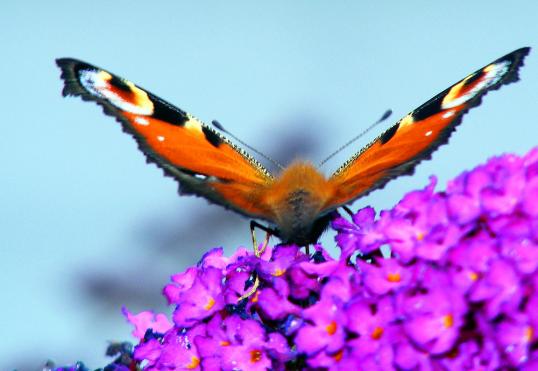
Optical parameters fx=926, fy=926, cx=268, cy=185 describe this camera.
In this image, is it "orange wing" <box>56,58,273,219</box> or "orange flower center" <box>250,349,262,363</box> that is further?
"orange wing" <box>56,58,273,219</box>

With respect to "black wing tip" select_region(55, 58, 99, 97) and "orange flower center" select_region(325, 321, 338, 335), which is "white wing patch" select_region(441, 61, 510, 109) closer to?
"orange flower center" select_region(325, 321, 338, 335)

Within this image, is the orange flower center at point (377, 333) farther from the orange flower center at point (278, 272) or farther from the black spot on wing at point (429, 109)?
the black spot on wing at point (429, 109)

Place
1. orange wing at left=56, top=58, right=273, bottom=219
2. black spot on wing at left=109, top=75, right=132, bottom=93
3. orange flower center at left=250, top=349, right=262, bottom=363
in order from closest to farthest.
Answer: orange flower center at left=250, top=349, right=262, bottom=363
orange wing at left=56, top=58, right=273, bottom=219
black spot on wing at left=109, top=75, right=132, bottom=93

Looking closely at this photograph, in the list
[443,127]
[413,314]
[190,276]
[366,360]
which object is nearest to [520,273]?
[413,314]

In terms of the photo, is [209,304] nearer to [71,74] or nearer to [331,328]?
[331,328]

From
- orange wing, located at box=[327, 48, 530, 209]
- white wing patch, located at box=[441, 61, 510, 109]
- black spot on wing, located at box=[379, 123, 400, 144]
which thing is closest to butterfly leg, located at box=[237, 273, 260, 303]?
orange wing, located at box=[327, 48, 530, 209]

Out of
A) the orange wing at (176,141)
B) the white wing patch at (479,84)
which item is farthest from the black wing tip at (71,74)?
the white wing patch at (479,84)

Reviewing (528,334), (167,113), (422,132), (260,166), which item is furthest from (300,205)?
(528,334)

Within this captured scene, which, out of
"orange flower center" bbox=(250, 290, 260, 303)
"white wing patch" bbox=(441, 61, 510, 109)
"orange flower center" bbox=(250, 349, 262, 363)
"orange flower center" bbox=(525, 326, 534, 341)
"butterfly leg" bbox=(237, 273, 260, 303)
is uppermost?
"white wing patch" bbox=(441, 61, 510, 109)
